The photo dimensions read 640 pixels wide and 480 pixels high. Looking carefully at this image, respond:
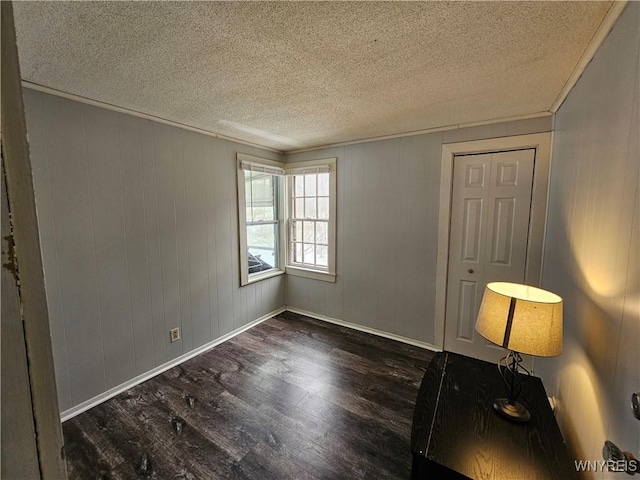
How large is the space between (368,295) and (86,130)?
299 cm

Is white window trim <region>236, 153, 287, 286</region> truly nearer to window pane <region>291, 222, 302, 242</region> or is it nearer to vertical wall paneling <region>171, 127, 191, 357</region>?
window pane <region>291, 222, 302, 242</region>

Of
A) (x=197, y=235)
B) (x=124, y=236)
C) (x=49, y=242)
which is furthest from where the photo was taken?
(x=197, y=235)

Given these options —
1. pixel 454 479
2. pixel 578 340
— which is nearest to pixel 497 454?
pixel 454 479

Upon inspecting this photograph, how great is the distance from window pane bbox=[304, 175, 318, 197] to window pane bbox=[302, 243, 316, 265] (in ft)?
2.25

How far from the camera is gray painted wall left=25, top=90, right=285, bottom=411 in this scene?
75.8 inches

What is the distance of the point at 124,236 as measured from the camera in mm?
2266

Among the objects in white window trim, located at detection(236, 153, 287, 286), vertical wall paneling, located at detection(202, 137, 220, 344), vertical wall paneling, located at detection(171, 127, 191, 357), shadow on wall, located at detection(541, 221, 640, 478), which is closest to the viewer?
shadow on wall, located at detection(541, 221, 640, 478)

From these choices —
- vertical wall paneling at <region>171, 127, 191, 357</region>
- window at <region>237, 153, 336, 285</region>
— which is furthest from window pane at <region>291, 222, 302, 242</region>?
vertical wall paneling at <region>171, 127, 191, 357</region>

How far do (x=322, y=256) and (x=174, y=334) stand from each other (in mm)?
1900

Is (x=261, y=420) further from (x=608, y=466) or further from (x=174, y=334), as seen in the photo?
(x=608, y=466)

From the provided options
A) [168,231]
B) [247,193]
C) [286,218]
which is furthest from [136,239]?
[286,218]

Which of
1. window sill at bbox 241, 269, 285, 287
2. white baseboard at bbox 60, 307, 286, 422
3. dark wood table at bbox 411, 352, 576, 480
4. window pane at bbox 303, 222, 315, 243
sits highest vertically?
window pane at bbox 303, 222, 315, 243

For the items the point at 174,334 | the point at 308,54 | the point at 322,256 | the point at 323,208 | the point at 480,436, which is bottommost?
the point at 174,334

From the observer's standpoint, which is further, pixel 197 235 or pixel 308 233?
pixel 308 233
